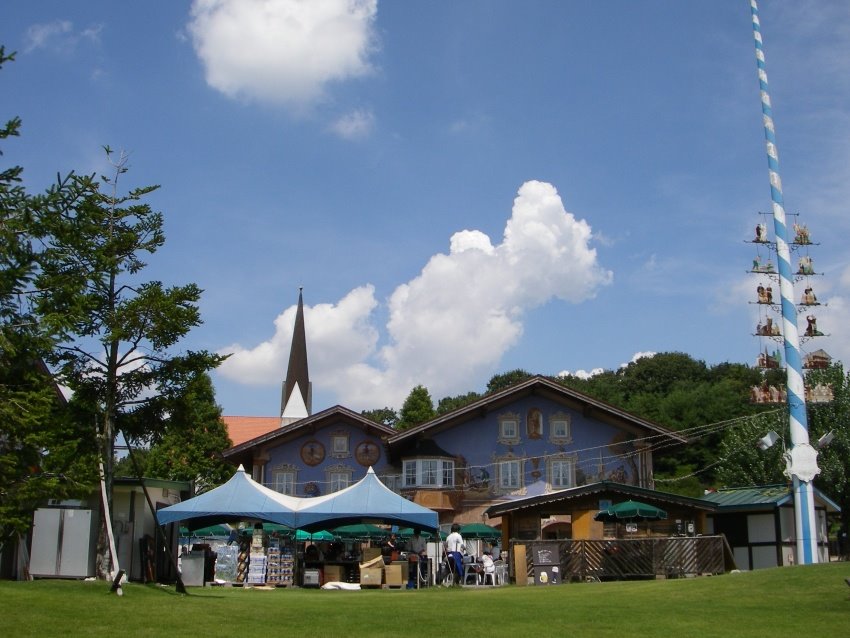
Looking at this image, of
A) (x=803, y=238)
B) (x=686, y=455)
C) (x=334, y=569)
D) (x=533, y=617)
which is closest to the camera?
(x=533, y=617)

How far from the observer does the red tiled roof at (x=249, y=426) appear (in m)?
76.0

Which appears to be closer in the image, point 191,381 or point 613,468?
point 191,381

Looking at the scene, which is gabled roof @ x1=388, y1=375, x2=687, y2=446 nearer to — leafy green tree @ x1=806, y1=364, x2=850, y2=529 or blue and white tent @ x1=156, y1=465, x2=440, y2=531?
leafy green tree @ x1=806, y1=364, x2=850, y2=529

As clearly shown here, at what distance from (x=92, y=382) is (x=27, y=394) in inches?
222

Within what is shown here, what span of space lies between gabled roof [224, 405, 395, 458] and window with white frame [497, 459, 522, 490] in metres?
5.03

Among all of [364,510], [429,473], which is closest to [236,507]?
[364,510]

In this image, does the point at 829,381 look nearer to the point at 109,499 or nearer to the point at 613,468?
the point at 613,468

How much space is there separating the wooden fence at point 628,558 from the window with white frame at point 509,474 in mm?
16623

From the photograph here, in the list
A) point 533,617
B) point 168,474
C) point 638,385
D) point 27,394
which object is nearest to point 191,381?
point 27,394

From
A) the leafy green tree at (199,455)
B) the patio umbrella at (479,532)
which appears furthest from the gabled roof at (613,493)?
the leafy green tree at (199,455)

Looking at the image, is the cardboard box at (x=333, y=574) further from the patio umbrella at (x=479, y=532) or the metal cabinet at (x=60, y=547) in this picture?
the patio umbrella at (x=479, y=532)

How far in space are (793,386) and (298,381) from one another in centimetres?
5526

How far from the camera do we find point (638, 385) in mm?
77250

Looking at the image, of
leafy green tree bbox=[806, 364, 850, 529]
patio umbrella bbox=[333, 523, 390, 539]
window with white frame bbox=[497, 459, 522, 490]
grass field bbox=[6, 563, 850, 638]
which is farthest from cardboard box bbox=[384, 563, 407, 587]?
leafy green tree bbox=[806, 364, 850, 529]
